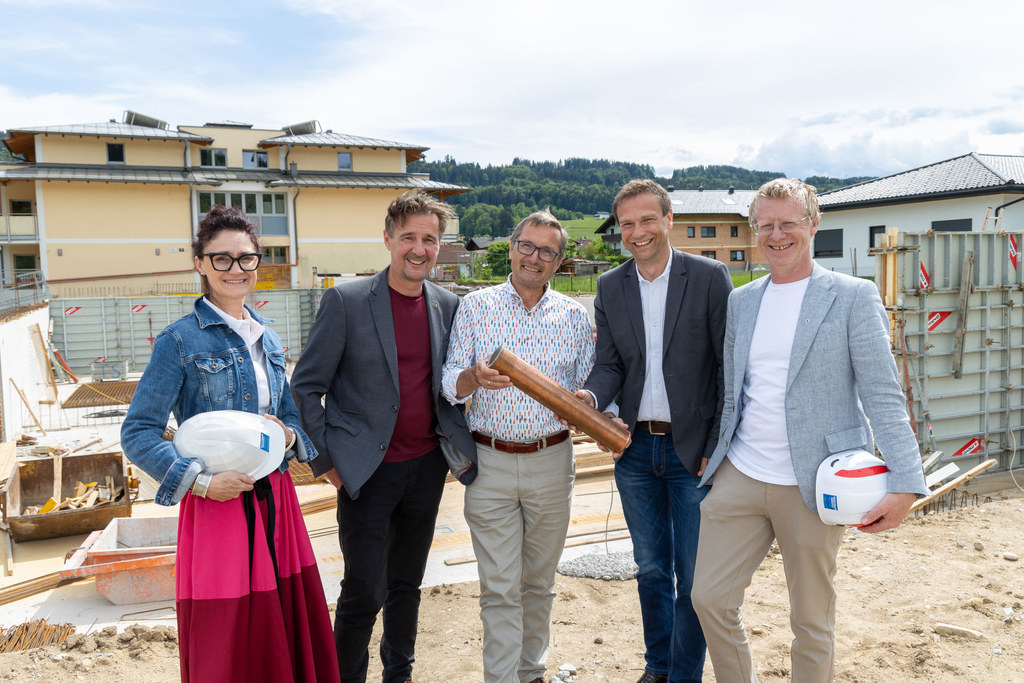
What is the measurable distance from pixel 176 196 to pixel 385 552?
3480 centimetres

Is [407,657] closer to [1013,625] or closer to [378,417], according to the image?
[378,417]

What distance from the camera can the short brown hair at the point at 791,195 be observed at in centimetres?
308

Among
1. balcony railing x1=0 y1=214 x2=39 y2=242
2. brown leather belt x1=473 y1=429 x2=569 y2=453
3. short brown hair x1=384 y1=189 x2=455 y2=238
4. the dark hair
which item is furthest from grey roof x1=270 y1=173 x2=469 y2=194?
the dark hair

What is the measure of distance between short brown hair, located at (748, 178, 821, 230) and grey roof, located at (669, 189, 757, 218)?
49.0 metres

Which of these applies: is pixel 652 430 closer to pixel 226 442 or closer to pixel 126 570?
pixel 226 442

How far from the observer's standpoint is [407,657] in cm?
387

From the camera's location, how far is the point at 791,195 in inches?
121

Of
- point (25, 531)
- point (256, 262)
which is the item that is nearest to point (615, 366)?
point (256, 262)

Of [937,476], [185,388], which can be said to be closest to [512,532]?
[185,388]

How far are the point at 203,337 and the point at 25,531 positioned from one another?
6.12m

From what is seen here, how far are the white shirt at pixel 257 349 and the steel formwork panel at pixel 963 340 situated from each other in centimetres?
917

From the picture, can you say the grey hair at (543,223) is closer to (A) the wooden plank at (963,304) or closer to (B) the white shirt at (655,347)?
(B) the white shirt at (655,347)

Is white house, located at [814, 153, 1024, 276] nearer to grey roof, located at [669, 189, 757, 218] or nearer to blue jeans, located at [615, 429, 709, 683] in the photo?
grey roof, located at [669, 189, 757, 218]

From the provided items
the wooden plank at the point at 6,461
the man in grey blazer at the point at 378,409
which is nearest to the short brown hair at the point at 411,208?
the man in grey blazer at the point at 378,409
